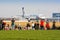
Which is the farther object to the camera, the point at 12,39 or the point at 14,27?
the point at 14,27

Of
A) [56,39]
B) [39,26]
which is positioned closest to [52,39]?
[56,39]

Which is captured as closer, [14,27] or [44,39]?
[44,39]

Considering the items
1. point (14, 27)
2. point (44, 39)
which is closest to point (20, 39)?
point (44, 39)

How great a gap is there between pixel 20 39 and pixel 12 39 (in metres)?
0.34

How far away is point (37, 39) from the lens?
10.3 m

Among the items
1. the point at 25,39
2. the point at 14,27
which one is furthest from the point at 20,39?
the point at 14,27

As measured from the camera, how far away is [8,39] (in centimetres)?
1034

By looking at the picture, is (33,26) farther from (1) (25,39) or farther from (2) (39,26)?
(1) (25,39)

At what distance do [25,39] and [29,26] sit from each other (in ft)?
36.8

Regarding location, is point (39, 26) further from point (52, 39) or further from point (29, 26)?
point (52, 39)

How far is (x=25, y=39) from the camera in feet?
33.8

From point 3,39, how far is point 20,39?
72 centimetres

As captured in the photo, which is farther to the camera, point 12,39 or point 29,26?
point 29,26

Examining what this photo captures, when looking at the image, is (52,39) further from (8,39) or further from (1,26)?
(1,26)
